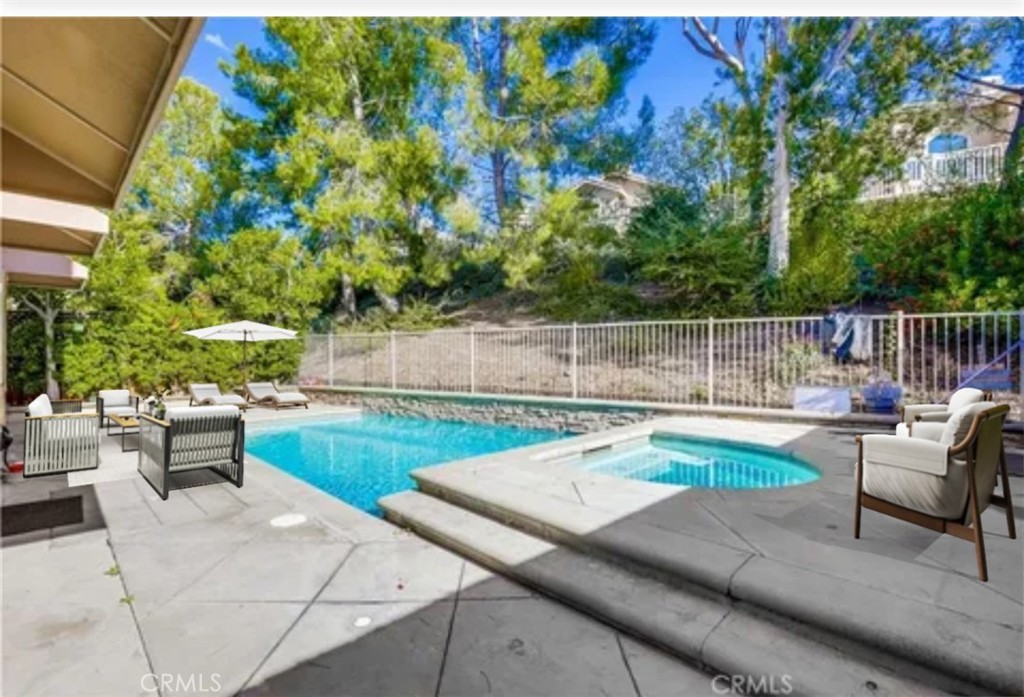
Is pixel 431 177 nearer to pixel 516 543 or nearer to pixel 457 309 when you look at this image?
pixel 457 309

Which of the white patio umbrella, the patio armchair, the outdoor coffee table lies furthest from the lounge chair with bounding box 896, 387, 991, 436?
the white patio umbrella

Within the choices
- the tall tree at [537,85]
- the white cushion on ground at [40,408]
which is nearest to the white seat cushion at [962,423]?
the white cushion on ground at [40,408]

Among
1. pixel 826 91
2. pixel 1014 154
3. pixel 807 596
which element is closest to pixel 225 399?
pixel 807 596

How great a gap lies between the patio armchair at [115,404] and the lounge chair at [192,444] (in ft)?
10.1

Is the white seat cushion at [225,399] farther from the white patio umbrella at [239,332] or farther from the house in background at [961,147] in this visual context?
the house in background at [961,147]

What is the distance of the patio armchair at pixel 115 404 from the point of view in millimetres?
7500

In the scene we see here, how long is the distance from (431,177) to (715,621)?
47.6 ft

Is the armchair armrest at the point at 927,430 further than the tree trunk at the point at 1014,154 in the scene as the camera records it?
No

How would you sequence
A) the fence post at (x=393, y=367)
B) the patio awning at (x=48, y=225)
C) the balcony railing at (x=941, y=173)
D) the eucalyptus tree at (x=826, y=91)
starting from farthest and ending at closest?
1. the fence post at (x=393, y=367)
2. the eucalyptus tree at (x=826, y=91)
3. the balcony railing at (x=941, y=173)
4. the patio awning at (x=48, y=225)

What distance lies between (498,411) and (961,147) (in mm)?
11362

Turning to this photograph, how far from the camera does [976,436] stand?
2490 mm

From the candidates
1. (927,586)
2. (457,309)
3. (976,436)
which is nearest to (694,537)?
(927,586)

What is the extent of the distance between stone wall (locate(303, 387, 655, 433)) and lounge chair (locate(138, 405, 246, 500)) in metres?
5.59

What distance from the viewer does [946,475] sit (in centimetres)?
256
